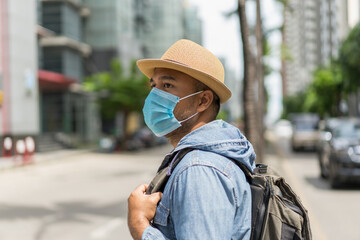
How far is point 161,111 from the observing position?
75.0 inches

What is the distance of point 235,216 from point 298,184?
11051 mm

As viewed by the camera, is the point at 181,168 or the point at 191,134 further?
the point at 191,134

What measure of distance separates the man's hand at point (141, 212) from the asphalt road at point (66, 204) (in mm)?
5068

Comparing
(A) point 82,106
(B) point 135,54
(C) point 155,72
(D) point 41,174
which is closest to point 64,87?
(A) point 82,106

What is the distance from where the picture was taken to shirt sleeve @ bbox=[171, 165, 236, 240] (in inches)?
55.9

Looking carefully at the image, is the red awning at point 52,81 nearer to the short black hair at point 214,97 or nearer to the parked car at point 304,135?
the parked car at point 304,135

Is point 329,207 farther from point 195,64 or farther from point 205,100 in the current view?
point 195,64

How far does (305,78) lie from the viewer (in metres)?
118

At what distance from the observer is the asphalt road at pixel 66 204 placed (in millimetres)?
6902

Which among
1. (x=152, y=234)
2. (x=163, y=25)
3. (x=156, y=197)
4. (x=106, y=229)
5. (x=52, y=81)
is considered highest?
(x=163, y=25)

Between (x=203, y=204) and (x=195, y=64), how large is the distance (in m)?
0.59

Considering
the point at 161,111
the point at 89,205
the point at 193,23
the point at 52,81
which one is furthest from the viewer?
the point at 193,23

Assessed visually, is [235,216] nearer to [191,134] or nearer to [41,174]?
[191,134]

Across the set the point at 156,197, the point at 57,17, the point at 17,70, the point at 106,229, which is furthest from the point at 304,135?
the point at 156,197
